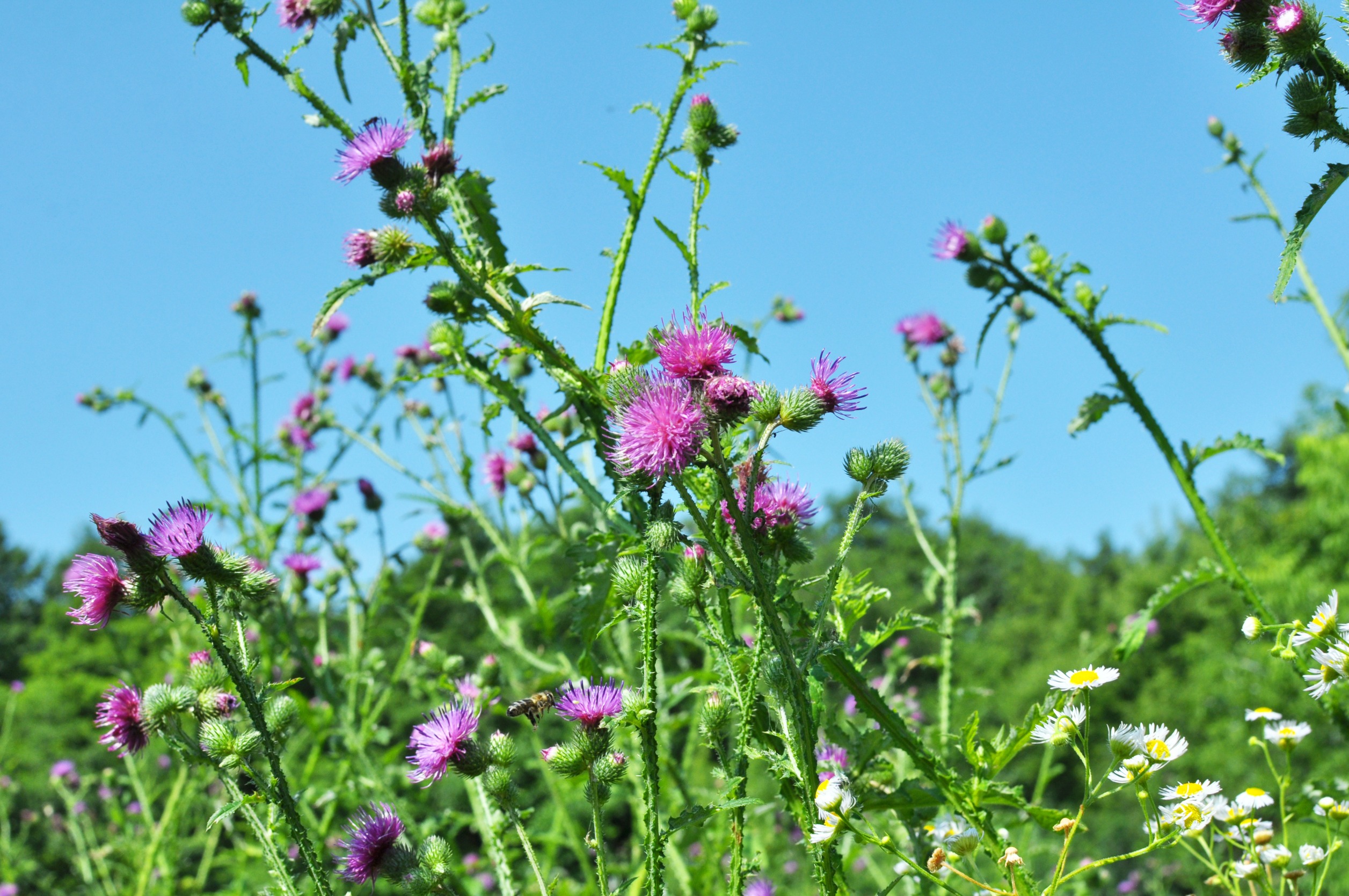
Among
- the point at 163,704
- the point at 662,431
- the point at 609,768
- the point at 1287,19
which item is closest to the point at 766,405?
the point at 662,431

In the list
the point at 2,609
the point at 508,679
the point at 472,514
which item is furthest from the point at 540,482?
the point at 2,609

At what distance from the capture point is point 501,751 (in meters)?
1.84

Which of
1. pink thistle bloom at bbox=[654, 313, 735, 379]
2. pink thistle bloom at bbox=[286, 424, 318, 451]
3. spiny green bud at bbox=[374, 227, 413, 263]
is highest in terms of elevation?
pink thistle bloom at bbox=[286, 424, 318, 451]

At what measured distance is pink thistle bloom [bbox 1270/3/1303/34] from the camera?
165 centimetres

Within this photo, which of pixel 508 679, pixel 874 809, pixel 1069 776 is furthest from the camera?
pixel 1069 776

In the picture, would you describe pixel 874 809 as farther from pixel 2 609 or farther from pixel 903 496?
pixel 2 609

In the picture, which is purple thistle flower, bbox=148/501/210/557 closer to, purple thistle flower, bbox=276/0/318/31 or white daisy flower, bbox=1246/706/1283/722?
purple thistle flower, bbox=276/0/318/31

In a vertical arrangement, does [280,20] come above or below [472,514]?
above

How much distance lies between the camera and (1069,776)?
27156 mm

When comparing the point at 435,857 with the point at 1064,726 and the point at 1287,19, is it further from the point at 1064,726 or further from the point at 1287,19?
the point at 1287,19

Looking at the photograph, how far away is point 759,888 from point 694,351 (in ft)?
4.72

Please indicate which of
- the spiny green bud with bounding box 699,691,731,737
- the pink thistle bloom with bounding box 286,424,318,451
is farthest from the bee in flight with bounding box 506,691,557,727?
the pink thistle bloom with bounding box 286,424,318,451

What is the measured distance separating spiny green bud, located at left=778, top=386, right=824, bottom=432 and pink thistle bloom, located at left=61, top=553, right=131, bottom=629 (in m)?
1.35

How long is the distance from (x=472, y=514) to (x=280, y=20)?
7.33 feet
